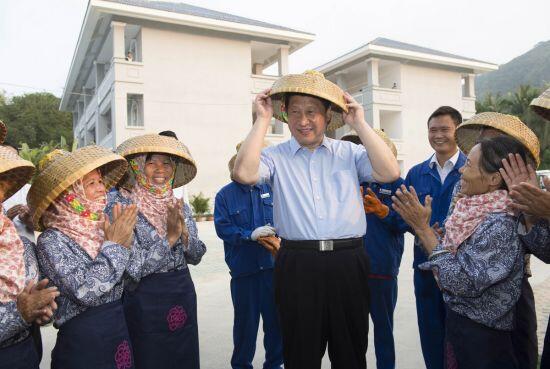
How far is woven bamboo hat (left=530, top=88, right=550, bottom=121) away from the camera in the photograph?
2.17 meters

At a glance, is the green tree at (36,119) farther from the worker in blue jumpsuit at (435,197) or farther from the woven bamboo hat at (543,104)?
the woven bamboo hat at (543,104)

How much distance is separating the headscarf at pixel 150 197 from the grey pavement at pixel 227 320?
1.68 meters

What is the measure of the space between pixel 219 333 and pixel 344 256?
280cm

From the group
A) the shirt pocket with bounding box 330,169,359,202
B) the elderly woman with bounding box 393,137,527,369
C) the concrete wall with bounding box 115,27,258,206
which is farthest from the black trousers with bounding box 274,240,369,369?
the concrete wall with bounding box 115,27,258,206

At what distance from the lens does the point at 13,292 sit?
1.94 m

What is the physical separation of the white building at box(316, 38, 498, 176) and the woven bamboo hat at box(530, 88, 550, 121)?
18464 mm

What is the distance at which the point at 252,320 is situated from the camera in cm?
357

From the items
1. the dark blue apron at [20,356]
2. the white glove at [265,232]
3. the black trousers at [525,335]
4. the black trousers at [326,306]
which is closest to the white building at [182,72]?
the white glove at [265,232]

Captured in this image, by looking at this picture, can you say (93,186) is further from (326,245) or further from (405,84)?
(405,84)

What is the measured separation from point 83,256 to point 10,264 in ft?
1.07

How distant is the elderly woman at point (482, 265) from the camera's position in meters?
2.01

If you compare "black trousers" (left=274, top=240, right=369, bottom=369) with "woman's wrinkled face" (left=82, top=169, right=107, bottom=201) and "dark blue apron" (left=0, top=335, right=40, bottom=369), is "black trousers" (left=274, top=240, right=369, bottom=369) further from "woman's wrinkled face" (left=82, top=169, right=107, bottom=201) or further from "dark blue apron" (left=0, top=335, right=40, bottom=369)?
"dark blue apron" (left=0, top=335, right=40, bottom=369)

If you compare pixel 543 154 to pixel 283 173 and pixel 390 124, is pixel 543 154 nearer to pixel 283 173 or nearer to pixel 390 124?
pixel 390 124

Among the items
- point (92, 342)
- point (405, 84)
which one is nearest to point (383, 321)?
point (92, 342)
